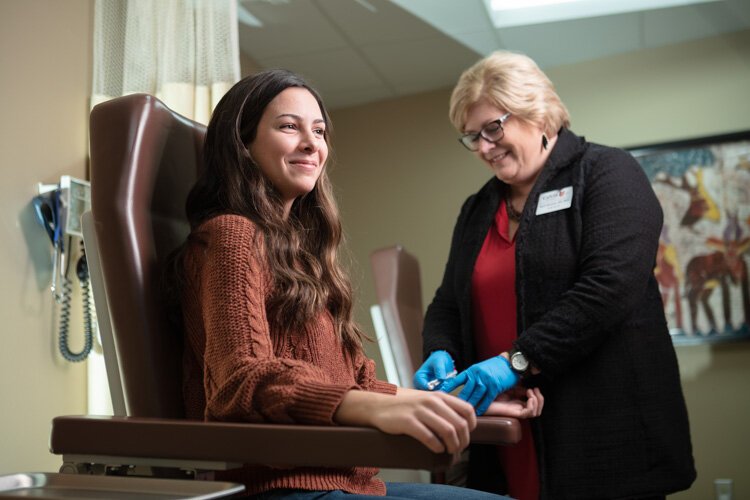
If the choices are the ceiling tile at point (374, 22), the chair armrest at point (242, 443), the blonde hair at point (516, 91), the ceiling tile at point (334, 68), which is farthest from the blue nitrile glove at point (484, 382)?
the ceiling tile at point (334, 68)

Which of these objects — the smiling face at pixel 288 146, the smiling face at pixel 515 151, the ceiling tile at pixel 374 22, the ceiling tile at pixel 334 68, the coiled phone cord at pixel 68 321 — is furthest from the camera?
the ceiling tile at pixel 334 68

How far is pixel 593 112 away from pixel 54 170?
308 cm

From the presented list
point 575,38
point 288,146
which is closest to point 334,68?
point 575,38

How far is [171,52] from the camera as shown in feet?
8.38

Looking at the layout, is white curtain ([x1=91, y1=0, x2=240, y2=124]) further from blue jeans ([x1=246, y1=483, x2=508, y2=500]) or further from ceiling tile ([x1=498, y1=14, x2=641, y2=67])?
ceiling tile ([x1=498, y1=14, x2=641, y2=67])

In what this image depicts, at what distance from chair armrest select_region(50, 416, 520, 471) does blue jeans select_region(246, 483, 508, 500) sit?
182 millimetres

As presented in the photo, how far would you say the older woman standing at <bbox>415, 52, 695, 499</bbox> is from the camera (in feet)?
5.41

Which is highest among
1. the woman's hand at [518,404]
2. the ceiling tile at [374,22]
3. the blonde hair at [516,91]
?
the ceiling tile at [374,22]

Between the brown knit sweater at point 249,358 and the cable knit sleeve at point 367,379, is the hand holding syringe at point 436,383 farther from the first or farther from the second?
the brown knit sweater at point 249,358

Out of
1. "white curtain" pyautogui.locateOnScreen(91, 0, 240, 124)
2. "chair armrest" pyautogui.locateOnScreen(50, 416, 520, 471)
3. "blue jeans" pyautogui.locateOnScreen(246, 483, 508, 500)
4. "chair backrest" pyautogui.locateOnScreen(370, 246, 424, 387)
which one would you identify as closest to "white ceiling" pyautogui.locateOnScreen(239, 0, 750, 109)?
"white curtain" pyautogui.locateOnScreen(91, 0, 240, 124)

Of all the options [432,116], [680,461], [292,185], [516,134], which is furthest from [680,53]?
[292,185]

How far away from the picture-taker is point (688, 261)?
4148 mm

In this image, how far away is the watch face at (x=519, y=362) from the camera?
1665 mm

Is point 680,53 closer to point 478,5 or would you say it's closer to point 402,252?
point 478,5
